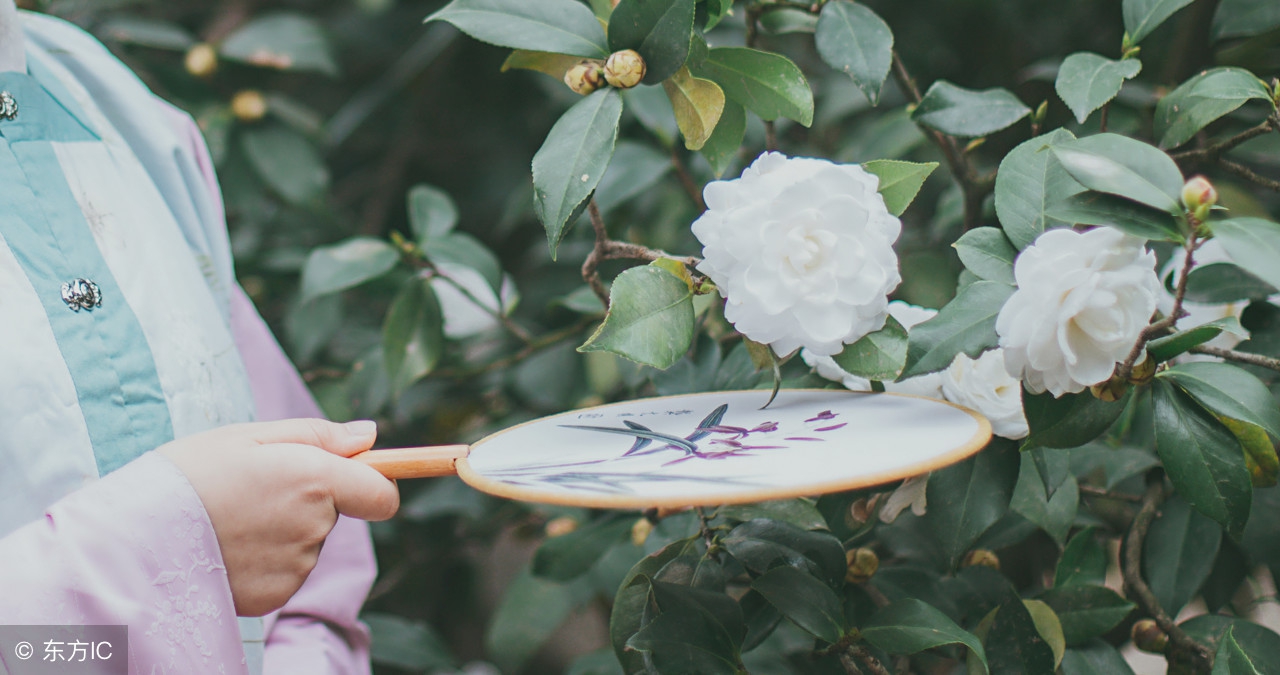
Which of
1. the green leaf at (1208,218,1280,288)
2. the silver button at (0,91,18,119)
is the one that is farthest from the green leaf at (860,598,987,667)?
the silver button at (0,91,18,119)

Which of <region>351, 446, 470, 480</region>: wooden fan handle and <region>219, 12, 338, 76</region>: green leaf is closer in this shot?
<region>351, 446, 470, 480</region>: wooden fan handle

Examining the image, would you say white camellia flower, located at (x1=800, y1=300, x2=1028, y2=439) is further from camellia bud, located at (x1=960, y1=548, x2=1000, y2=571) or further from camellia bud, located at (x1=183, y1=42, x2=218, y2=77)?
camellia bud, located at (x1=183, y1=42, x2=218, y2=77)

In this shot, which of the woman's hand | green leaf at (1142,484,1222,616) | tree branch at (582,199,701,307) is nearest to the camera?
the woman's hand

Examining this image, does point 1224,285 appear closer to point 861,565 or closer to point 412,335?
point 861,565

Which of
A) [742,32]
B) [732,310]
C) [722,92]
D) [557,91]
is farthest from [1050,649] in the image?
[557,91]

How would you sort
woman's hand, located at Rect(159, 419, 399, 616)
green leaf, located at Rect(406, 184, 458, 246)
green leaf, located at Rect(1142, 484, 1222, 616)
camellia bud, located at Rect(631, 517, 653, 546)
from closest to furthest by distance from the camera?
woman's hand, located at Rect(159, 419, 399, 616) < green leaf, located at Rect(1142, 484, 1222, 616) < camellia bud, located at Rect(631, 517, 653, 546) < green leaf, located at Rect(406, 184, 458, 246)

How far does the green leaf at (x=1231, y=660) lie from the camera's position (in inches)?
23.9

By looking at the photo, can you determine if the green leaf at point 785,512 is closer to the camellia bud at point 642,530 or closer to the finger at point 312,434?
the camellia bud at point 642,530

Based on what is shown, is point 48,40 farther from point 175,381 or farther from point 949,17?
point 949,17

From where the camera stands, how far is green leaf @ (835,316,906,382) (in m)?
0.56

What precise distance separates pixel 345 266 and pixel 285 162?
479 millimetres

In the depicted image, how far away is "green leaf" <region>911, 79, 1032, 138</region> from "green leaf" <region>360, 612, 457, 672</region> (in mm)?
983

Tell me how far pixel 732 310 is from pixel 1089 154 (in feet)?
0.77

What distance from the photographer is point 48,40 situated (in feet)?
2.63
